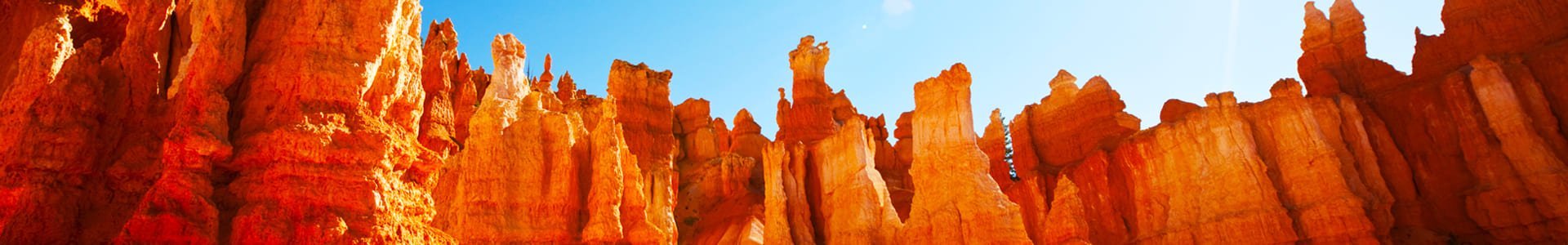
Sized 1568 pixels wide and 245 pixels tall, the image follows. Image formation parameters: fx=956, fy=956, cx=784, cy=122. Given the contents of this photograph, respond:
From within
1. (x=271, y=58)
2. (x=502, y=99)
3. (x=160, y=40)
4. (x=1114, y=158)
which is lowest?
(x=271, y=58)

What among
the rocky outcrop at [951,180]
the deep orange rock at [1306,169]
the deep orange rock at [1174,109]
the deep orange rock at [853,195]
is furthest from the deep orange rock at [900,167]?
the deep orange rock at [1306,169]

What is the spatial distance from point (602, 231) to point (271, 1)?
732 cm

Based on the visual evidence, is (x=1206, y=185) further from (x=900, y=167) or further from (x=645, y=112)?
(x=645, y=112)

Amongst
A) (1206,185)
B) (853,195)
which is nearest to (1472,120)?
(1206,185)

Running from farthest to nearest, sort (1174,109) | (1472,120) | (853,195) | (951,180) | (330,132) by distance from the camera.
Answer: (1174,109)
(853,195)
(1472,120)
(951,180)
(330,132)

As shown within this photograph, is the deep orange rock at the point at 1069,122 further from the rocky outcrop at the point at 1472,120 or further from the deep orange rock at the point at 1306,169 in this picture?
the deep orange rock at the point at 1306,169

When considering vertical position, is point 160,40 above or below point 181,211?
above

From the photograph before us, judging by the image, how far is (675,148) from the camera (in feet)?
149

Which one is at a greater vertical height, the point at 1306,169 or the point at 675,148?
the point at 675,148

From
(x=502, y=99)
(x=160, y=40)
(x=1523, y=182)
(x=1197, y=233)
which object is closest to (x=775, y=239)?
(x=1197, y=233)

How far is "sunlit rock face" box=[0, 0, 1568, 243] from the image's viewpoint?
21.0 ft

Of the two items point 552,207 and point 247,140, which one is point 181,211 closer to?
point 247,140

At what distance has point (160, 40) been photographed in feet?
26.6

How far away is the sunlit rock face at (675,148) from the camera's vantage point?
6.40 m
